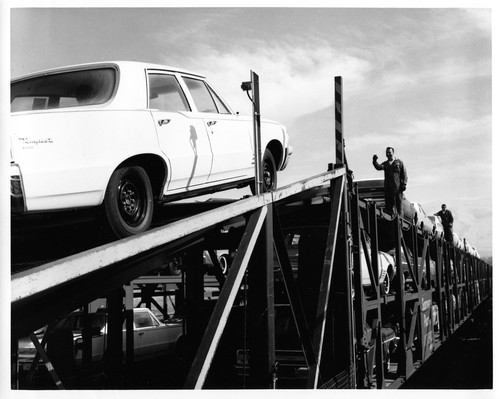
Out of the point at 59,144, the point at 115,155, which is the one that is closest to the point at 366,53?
the point at 115,155

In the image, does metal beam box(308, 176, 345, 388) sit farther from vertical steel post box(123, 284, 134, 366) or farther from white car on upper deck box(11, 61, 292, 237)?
vertical steel post box(123, 284, 134, 366)

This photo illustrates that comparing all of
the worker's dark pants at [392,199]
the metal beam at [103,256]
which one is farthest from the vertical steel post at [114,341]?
the worker's dark pants at [392,199]

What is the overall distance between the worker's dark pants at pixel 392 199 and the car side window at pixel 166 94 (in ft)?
11.9

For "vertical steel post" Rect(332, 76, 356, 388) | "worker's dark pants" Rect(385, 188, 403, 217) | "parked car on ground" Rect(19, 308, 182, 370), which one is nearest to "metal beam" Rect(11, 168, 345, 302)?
"vertical steel post" Rect(332, 76, 356, 388)

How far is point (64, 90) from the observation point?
160 inches

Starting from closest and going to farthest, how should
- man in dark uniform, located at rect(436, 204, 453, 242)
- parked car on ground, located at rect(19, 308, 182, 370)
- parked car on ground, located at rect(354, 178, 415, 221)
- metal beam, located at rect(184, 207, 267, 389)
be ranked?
metal beam, located at rect(184, 207, 267, 389), parked car on ground, located at rect(354, 178, 415, 221), parked car on ground, located at rect(19, 308, 182, 370), man in dark uniform, located at rect(436, 204, 453, 242)

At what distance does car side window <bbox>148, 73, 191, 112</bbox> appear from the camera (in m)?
4.31

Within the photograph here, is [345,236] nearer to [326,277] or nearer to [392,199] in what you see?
[326,277]

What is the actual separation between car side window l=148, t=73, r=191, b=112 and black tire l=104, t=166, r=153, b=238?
23.9 inches

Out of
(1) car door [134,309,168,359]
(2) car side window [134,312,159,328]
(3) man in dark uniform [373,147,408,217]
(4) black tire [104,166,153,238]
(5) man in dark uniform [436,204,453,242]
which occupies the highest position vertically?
(3) man in dark uniform [373,147,408,217]

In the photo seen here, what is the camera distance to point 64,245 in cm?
411
